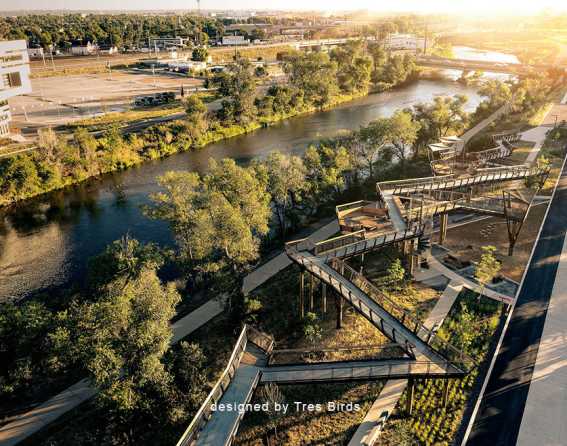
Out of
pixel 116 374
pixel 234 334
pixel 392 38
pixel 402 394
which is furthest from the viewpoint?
pixel 392 38

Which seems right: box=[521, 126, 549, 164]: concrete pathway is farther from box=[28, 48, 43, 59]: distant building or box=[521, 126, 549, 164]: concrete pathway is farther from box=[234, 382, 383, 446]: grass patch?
box=[28, 48, 43, 59]: distant building

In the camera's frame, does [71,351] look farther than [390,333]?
No

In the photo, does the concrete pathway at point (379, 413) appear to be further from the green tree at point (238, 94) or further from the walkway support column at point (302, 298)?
the green tree at point (238, 94)

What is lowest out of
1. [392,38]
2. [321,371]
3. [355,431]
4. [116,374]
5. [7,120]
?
[355,431]

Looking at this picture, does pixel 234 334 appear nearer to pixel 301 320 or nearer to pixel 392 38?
pixel 301 320

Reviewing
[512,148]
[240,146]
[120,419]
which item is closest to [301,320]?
[120,419]

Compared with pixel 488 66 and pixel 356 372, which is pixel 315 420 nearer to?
pixel 356 372

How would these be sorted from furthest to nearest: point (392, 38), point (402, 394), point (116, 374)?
point (392, 38) → point (402, 394) → point (116, 374)
